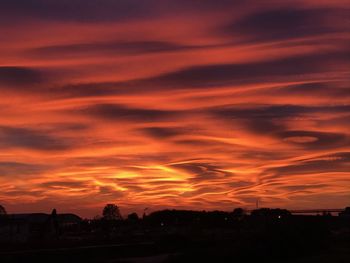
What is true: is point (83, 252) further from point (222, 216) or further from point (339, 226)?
point (222, 216)

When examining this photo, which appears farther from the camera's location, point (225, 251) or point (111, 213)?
point (111, 213)

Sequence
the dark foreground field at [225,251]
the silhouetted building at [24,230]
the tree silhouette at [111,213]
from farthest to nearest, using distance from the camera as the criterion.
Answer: the tree silhouette at [111,213] → the silhouetted building at [24,230] → the dark foreground field at [225,251]

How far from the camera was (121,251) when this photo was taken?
5909cm

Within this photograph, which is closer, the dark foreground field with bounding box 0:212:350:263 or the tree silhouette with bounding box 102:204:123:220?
the dark foreground field with bounding box 0:212:350:263

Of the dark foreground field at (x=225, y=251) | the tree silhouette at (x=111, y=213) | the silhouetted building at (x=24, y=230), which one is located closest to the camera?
the dark foreground field at (x=225, y=251)

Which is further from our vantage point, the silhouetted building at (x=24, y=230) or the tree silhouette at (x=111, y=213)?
the tree silhouette at (x=111, y=213)

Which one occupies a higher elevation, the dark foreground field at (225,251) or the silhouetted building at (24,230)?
the silhouetted building at (24,230)

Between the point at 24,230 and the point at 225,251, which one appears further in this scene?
the point at 24,230

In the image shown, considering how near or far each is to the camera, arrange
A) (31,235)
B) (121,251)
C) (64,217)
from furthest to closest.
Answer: (64,217) → (31,235) → (121,251)

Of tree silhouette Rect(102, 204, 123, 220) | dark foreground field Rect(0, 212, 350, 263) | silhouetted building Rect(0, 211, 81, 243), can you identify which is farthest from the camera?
tree silhouette Rect(102, 204, 123, 220)

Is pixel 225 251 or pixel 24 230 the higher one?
pixel 24 230

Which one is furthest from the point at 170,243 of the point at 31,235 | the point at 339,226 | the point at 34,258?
the point at 339,226

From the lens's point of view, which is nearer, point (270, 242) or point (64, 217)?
point (270, 242)

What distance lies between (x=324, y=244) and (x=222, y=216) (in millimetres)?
130903
